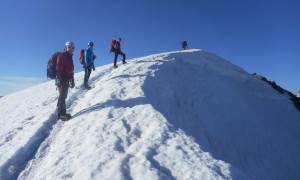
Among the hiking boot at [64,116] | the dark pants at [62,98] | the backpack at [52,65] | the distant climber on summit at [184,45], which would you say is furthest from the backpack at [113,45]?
the distant climber on summit at [184,45]

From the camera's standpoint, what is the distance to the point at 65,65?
41.5 ft

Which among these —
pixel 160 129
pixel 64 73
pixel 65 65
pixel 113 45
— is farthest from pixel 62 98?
pixel 113 45

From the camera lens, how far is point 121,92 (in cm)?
1538

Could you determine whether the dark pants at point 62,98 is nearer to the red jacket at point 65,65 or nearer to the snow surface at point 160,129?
the red jacket at point 65,65

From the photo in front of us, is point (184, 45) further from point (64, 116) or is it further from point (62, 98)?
point (64, 116)

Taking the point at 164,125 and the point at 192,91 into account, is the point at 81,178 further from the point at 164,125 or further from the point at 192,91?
the point at 192,91

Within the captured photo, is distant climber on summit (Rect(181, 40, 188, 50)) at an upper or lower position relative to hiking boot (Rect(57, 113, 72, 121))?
upper

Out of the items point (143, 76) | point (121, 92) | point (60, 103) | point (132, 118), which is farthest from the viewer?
point (143, 76)

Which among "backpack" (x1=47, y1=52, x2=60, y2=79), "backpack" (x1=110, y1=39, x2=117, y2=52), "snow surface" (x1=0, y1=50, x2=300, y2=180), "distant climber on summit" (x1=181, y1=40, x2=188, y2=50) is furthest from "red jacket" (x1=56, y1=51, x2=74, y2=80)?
"distant climber on summit" (x1=181, y1=40, x2=188, y2=50)

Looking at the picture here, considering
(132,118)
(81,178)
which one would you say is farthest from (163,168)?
(132,118)

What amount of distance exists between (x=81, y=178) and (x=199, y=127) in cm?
919

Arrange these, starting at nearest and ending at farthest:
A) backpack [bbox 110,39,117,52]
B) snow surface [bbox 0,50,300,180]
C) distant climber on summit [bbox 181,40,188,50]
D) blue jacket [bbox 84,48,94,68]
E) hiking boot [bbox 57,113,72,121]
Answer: snow surface [bbox 0,50,300,180] < hiking boot [bbox 57,113,72,121] < blue jacket [bbox 84,48,94,68] < backpack [bbox 110,39,117,52] < distant climber on summit [bbox 181,40,188,50]

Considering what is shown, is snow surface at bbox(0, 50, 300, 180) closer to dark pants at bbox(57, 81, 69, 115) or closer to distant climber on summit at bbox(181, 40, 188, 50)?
dark pants at bbox(57, 81, 69, 115)

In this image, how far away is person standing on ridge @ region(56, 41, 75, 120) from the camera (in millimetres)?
12531
